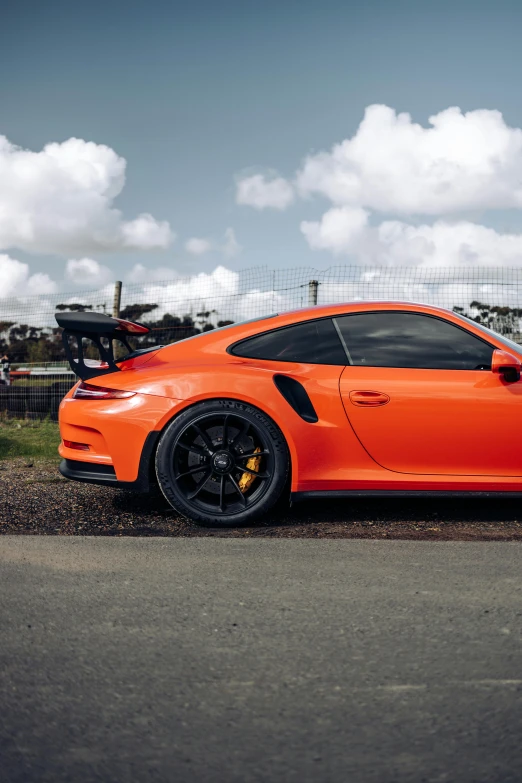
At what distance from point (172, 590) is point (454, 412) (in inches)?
87.6

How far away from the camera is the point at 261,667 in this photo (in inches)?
107

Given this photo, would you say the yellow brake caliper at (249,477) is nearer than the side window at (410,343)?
Yes

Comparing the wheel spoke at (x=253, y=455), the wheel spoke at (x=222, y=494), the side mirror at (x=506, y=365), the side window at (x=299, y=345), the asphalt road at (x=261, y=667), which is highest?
the side window at (x=299, y=345)

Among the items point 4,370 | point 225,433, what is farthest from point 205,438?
point 4,370

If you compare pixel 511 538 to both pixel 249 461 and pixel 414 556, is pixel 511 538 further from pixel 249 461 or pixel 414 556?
pixel 249 461

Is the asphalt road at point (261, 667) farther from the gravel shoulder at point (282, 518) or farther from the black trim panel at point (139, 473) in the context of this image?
the black trim panel at point (139, 473)

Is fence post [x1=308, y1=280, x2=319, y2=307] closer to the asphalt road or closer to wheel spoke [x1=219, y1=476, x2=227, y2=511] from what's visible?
wheel spoke [x1=219, y1=476, x2=227, y2=511]

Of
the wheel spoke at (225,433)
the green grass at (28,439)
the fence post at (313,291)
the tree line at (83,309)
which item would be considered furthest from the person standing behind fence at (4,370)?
the wheel spoke at (225,433)

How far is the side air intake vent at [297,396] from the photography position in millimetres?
5172

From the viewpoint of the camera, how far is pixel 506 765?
206 cm

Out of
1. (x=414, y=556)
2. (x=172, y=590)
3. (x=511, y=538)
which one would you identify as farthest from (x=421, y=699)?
(x=511, y=538)

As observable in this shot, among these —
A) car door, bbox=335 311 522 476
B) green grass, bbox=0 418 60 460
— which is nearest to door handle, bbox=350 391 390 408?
car door, bbox=335 311 522 476

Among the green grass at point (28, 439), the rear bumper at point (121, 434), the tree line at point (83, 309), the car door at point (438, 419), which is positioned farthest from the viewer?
the tree line at point (83, 309)

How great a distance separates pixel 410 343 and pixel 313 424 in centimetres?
83
